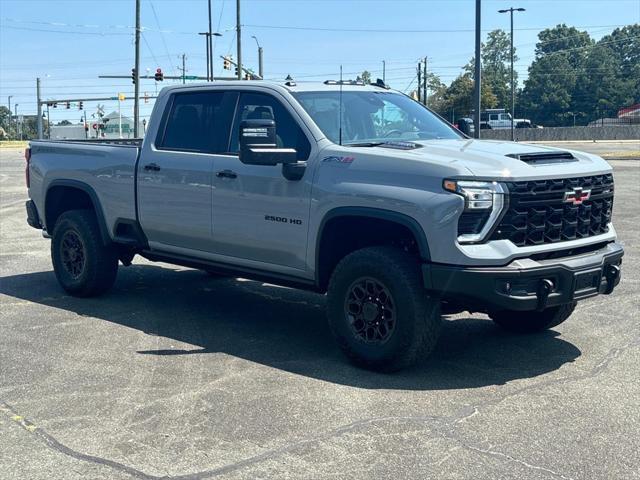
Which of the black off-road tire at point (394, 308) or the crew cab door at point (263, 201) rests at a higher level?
the crew cab door at point (263, 201)

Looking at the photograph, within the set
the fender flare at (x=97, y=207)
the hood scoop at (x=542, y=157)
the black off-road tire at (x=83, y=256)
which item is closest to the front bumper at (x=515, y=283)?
the hood scoop at (x=542, y=157)

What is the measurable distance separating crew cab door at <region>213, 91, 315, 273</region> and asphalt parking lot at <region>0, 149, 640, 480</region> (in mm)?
744

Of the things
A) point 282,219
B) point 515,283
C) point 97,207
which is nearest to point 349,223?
point 282,219

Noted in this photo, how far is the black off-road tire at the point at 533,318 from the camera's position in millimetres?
6742

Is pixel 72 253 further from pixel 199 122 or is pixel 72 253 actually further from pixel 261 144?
pixel 261 144

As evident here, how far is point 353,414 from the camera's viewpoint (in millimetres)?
4973

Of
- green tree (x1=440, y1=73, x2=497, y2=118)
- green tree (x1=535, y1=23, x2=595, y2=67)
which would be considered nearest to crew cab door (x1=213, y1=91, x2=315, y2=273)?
green tree (x1=440, y1=73, x2=497, y2=118)

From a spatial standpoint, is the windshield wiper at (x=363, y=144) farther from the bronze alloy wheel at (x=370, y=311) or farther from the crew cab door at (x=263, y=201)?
the bronze alloy wheel at (x=370, y=311)

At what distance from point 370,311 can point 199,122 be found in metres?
2.58

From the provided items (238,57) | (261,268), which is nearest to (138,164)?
(261,268)

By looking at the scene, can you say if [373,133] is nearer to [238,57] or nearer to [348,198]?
[348,198]

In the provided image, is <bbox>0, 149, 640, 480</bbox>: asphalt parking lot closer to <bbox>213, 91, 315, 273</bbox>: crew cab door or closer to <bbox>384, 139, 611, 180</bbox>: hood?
<bbox>213, 91, 315, 273</bbox>: crew cab door

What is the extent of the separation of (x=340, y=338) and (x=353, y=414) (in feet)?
3.45

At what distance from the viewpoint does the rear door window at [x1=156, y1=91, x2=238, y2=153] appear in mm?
7070
